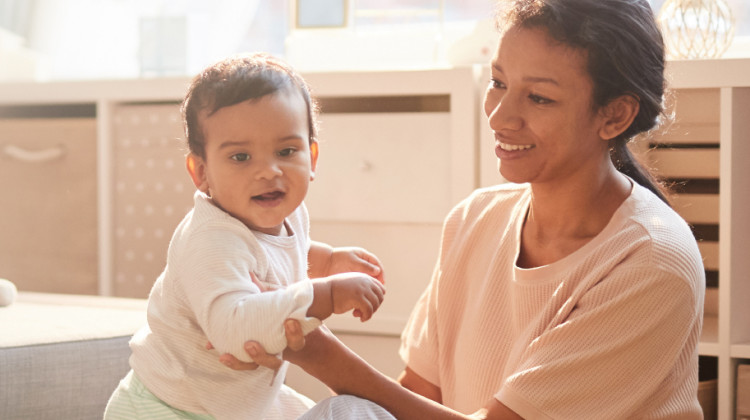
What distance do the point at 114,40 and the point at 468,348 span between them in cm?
207

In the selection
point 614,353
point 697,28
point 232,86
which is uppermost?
point 697,28

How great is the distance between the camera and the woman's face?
119 centimetres

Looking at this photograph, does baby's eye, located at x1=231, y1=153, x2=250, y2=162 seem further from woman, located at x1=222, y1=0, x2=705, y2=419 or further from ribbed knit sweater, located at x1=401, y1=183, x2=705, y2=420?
ribbed knit sweater, located at x1=401, y1=183, x2=705, y2=420

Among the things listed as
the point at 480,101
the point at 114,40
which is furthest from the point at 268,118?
the point at 114,40

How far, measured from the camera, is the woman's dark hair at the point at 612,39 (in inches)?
46.7

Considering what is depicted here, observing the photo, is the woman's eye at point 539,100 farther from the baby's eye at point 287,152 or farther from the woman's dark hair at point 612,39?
the baby's eye at point 287,152

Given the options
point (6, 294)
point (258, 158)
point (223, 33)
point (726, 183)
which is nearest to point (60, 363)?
point (6, 294)

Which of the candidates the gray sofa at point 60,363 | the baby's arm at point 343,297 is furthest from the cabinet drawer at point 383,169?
the baby's arm at point 343,297

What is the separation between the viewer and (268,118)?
109 cm

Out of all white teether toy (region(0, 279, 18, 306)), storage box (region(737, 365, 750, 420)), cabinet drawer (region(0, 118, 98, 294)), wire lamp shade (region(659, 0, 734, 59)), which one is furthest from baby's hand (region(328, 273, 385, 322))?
cabinet drawer (region(0, 118, 98, 294))

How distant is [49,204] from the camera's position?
2.40 m

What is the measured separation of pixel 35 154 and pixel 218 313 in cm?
157

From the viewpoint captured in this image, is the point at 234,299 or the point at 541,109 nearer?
the point at 234,299

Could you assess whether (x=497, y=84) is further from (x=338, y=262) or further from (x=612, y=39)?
(x=338, y=262)
